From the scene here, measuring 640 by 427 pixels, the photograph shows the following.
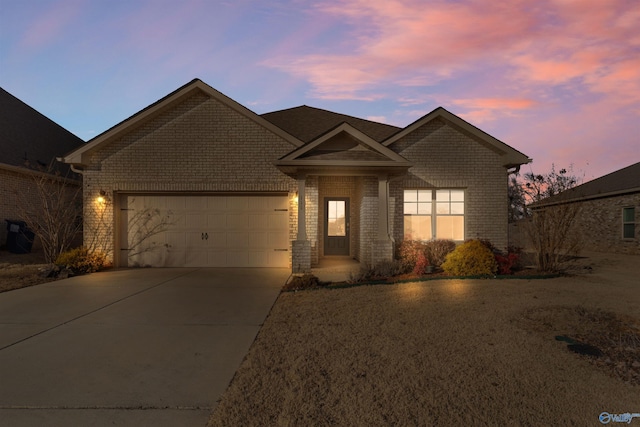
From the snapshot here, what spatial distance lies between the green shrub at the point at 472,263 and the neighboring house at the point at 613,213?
354 inches

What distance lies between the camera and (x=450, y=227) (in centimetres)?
1230

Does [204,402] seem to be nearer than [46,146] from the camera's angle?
Yes

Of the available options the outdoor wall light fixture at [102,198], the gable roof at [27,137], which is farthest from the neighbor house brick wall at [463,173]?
the gable roof at [27,137]

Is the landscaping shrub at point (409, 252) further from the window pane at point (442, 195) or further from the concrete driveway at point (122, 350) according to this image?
the concrete driveway at point (122, 350)

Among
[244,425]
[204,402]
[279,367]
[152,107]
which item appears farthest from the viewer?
[152,107]

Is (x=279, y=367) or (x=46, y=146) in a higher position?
(x=46, y=146)

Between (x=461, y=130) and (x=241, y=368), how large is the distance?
10908mm

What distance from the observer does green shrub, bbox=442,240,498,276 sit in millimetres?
9086

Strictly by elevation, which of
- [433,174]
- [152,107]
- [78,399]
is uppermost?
[152,107]

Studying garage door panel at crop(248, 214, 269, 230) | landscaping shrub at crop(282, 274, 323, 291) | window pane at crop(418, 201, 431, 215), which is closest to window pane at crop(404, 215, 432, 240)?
window pane at crop(418, 201, 431, 215)

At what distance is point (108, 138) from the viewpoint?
11.7 metres

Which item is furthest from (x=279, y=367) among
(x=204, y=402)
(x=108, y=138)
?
(x=108, y=138)

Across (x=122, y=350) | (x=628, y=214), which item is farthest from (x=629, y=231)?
(x=122, y=350)

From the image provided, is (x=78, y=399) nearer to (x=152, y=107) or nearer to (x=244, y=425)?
(x=244, y=425)
